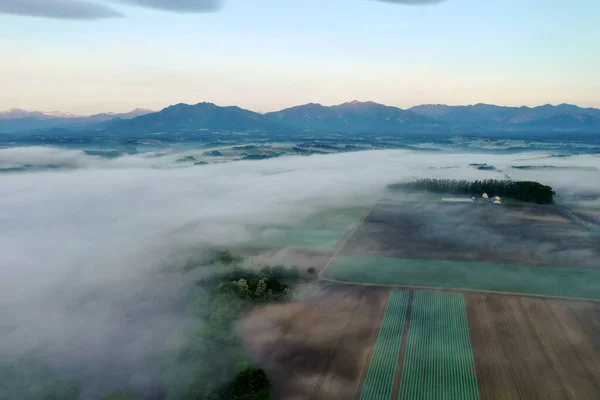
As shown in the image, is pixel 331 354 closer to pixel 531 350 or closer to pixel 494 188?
pixel 531 350

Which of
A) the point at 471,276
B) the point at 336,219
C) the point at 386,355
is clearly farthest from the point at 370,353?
the point at 336,219

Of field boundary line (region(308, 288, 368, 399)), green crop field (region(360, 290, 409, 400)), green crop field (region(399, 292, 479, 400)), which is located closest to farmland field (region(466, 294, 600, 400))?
green crop field (region(399, 292, 479, 400))

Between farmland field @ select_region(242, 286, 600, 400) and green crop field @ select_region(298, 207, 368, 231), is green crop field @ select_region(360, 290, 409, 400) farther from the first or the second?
green crop field @ select_region(298, 207, 368, 231)

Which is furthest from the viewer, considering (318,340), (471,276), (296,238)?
(296,238)

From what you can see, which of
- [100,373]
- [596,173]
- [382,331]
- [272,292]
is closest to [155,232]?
[272,292]

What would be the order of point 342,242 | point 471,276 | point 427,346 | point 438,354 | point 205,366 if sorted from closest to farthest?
point 205,366
point 438,354
point 427,346
point 471,276
point 342,242

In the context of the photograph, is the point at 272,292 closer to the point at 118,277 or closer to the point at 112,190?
the point at 118,277

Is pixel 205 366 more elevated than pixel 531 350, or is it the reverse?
pixel 531 350
